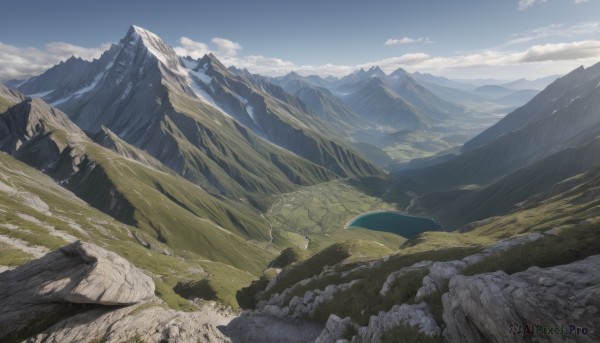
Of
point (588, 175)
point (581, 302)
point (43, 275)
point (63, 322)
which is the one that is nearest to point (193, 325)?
point (63, 322)

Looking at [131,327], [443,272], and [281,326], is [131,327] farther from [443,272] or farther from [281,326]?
[443,272]

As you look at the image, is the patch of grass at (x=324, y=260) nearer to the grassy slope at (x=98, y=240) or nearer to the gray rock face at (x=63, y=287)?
the grassy slope at (x=98, y=240)

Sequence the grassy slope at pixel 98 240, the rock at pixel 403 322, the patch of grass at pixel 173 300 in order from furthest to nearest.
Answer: the grassy slope at pixel 98 240 → the patch of grass at pixel 173 300 → the rock at pixel 403 322

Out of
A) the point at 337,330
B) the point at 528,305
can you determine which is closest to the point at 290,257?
the point at 337,330

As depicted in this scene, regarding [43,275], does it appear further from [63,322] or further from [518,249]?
[518,249]

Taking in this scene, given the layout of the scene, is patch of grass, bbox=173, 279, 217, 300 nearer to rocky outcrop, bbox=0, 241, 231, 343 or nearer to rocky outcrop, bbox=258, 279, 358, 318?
rocky outcrop, bbox=258, 279, 358, 318

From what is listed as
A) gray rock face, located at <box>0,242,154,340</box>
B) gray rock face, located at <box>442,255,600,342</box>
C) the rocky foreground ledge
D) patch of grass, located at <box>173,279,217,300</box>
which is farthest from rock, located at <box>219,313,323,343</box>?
gray rock face, located at <box>442,255,600,342</box>

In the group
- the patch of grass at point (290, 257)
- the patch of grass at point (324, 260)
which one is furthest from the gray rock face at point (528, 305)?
the patch of grass at point (290, 257)
